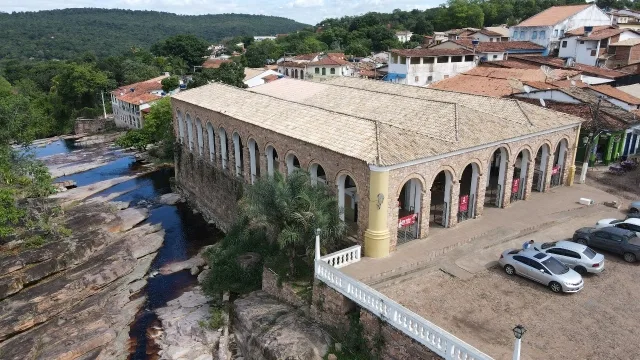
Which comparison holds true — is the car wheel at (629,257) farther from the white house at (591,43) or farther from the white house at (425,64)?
the white house at (591,43)

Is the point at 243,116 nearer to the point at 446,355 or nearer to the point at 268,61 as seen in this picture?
the point at 446,355

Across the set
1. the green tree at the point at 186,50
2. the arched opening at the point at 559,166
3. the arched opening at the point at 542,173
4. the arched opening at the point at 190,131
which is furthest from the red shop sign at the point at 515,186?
the green tree at the point at 186,50

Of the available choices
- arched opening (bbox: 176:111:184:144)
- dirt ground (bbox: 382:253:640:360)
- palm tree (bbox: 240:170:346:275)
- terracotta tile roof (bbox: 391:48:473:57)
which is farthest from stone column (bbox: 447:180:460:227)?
terracotta tile roof (bbox: 391:48:473:57)

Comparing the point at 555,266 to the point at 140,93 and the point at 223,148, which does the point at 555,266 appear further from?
the point at 140,93

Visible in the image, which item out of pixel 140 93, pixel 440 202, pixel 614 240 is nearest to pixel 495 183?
pixel 440 202

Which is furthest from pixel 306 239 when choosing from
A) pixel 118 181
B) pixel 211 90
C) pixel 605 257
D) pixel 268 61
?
pixel 268 61

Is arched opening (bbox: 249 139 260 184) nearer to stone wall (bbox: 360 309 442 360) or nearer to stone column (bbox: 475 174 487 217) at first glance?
stone column (bbox: 475 174 487 217)
